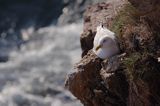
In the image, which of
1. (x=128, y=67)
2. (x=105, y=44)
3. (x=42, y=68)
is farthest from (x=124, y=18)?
(x=42, y=68)

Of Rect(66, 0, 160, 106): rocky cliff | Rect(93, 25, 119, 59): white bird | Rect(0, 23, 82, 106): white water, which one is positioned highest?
Rect(0, 23, 82, 106): white water

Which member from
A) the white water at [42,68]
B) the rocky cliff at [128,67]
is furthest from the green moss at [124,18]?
the white water at [42,68]

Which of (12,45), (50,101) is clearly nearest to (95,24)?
(50,101)

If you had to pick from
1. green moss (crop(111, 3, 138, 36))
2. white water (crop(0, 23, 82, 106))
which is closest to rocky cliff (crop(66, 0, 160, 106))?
green moss (crop(111, 3, 138, 36))

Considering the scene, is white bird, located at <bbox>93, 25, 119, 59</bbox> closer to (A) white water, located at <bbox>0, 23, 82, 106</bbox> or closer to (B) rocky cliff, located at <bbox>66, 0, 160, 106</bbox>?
(B) rocky cliff, located at <bbox>66, 0, 160, 106</bbox>

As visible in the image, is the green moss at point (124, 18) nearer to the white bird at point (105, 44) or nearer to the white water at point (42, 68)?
the white bird at point (105, 44)

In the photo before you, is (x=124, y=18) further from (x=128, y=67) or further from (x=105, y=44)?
(x=128, y=67)

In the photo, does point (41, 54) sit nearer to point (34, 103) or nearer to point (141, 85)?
point (34, 103)

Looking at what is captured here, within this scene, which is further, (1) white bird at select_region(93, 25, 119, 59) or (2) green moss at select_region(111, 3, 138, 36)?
(1) white bird at select_region(93, 25, 119, 59)
